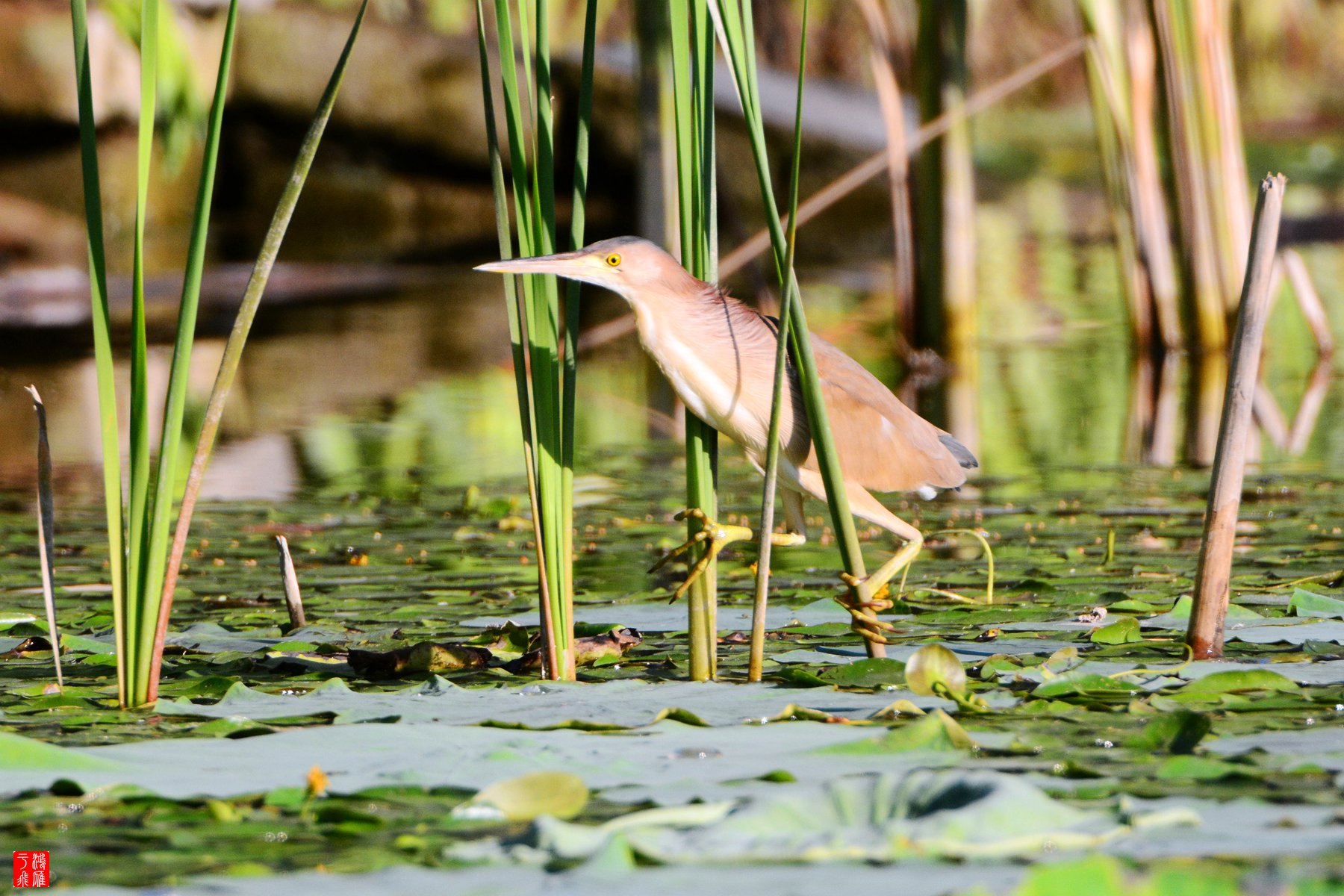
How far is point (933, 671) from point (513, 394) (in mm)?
4657

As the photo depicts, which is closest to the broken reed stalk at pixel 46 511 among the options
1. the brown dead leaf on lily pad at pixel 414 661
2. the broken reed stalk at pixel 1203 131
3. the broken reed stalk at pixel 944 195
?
the brown dead leaf on lily pad at pixel 414 661

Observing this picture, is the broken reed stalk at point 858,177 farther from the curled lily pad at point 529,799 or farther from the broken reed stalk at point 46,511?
the curled lily pad at point 529,799

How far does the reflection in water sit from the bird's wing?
5.50 ft

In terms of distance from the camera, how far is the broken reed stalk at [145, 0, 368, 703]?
2234 mm

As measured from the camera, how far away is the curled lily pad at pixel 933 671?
2.25m

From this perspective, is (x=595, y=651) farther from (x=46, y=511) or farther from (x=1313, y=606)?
(x=1313, y=606)

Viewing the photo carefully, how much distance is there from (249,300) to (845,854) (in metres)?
1.13

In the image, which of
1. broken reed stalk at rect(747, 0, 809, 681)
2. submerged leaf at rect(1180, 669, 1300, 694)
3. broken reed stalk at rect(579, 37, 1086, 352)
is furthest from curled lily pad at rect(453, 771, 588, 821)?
broken reed stalk at rect(579, 37, 1086, 352)

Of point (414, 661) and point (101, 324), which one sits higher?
point (101, 324)

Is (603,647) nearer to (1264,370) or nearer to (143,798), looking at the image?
(143,798)

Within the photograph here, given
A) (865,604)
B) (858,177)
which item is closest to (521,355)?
(865,604)

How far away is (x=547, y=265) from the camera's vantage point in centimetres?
236

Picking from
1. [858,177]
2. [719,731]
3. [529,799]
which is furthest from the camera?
[858,177]

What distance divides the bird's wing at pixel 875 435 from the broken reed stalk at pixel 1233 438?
0.66 m
